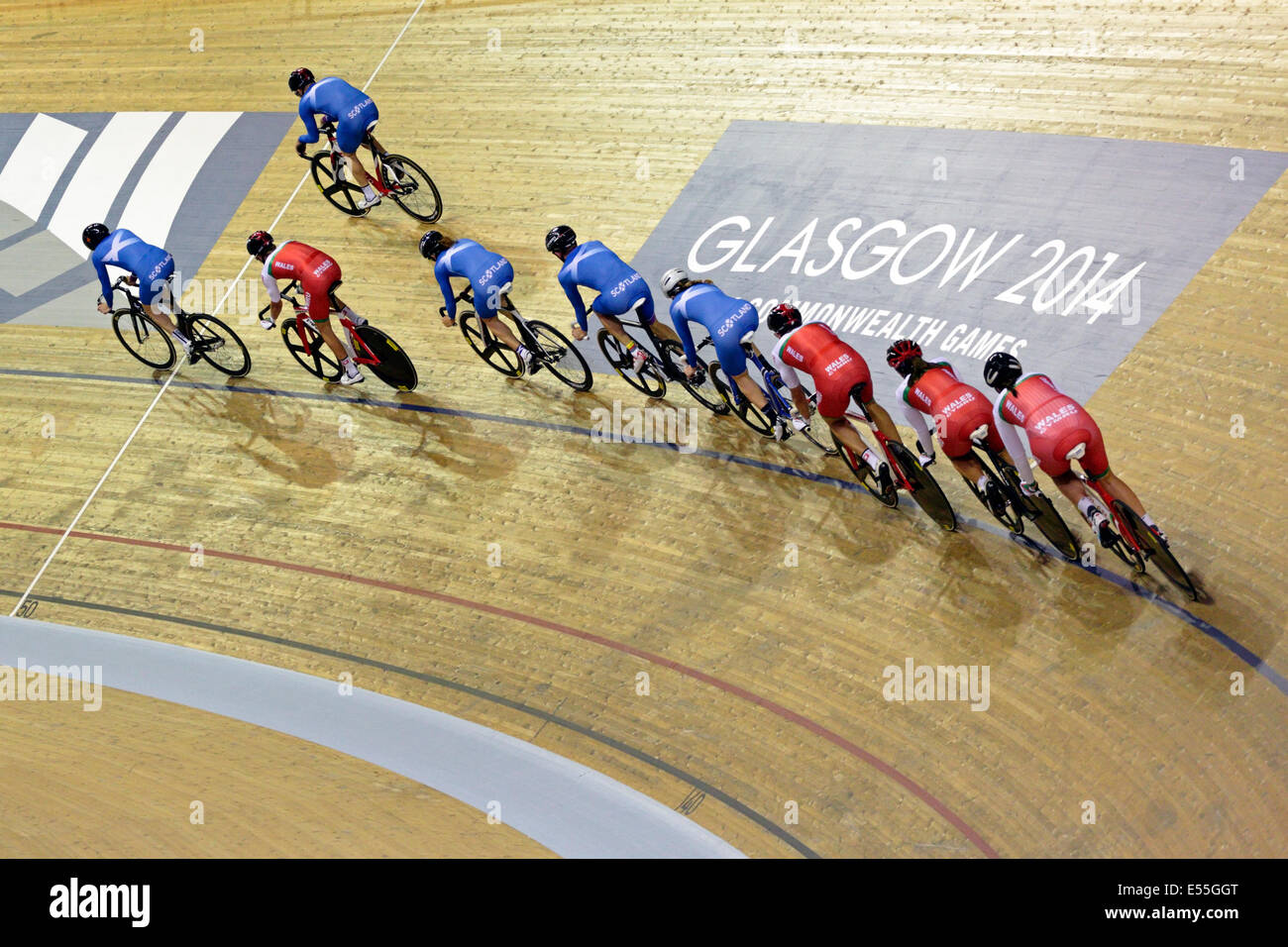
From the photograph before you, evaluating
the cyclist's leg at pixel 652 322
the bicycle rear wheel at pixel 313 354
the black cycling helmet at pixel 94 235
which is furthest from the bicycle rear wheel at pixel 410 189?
the cyclist's leg at pixel 652 322

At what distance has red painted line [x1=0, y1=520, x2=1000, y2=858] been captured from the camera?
15.2 ft

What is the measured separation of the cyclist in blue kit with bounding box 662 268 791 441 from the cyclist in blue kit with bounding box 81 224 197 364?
361 cm

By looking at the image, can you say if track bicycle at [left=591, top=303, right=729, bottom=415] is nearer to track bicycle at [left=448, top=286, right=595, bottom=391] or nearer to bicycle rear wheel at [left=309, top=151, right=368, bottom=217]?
track bicycle at [left=448, top=286, right=595, bottom=391]

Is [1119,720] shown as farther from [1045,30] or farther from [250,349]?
[250,349]

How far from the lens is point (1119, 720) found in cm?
468

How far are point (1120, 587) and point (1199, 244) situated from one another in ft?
8.19

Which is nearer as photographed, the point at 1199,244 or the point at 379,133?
the point at 1199,244

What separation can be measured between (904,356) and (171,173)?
760cm

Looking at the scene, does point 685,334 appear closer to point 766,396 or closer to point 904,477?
point 766,396

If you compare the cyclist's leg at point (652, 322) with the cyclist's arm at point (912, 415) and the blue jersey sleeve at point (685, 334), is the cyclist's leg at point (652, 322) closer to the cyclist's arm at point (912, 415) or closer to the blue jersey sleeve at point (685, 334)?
the blue jersey sleeve at point (685, 334)

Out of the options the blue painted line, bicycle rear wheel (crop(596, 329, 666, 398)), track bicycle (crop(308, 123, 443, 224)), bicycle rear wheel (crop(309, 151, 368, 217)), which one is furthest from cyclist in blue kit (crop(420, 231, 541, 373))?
bicycle rear wheel (crop(309, 151, 368, 217))

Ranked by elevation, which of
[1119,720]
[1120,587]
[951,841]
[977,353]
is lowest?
[951,841]

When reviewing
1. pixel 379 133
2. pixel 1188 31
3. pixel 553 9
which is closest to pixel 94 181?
pixel 379 133

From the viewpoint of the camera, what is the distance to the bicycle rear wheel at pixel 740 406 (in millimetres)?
6379
